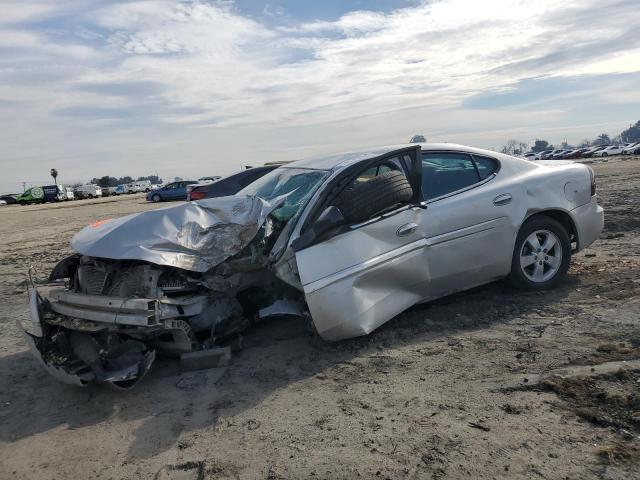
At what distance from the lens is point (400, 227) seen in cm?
457

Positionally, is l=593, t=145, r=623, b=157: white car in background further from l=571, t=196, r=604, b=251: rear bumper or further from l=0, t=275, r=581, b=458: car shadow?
l=0, t=275, r=581, b=458: car shadow

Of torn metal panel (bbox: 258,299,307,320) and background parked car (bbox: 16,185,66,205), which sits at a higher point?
background parked car (bbox: 16,185,66,205)

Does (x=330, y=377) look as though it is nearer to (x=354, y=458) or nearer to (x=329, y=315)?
(x=329, y=315)

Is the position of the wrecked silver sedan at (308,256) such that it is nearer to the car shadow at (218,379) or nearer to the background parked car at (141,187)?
the car shadow at (218,379)

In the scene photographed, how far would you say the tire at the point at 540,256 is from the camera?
204 inches

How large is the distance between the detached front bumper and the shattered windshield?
63.1 inches

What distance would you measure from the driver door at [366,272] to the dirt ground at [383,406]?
0.92 feet

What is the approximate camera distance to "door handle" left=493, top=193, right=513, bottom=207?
505 centimetres

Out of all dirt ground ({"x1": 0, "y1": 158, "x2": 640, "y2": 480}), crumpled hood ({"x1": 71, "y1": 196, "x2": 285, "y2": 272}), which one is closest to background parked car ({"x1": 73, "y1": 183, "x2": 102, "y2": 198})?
dirt ground ({"x1": 0, "y1": 158, "x2": 640, "y2": 480})

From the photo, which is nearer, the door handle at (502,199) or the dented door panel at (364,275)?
the dented door panel at (364,275)

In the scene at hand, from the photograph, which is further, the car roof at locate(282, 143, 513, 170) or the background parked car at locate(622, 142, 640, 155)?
the background parked car at locate(622, 142, 640, 155)

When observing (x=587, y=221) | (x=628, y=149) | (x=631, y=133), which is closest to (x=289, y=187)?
(x=587, y=221)

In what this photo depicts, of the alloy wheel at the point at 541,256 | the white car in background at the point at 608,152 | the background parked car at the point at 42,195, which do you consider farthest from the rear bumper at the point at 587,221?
the white car in background at the point at 608,152

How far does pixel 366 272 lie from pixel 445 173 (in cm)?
146
